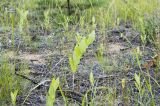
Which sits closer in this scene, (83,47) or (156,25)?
(83,47)

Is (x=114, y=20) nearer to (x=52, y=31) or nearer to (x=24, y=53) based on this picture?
(x=52, y=31)

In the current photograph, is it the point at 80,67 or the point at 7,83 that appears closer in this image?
the point at 7,83

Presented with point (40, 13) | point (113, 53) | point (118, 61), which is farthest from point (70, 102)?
point (40, 13)

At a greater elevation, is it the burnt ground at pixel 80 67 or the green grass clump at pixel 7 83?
the green grass clump at pixel 7 83

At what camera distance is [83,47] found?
4.68ft

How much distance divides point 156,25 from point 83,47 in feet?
7.00

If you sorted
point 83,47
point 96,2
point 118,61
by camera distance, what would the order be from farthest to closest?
1. point 96,2
2. point 118,61
3. point 83,47

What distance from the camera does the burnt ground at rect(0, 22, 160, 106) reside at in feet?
6.61

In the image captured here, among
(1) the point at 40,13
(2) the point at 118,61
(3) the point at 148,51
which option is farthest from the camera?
(1) the point at 40,13

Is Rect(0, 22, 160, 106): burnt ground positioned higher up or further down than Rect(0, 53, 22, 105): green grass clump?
further down

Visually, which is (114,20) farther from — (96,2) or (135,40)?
(135,40)

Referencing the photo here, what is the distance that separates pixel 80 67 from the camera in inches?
103

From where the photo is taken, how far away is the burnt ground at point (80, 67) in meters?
2.01

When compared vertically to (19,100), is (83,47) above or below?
above
